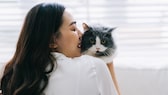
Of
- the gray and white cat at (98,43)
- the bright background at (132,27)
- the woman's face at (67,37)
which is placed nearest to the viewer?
the woman's face at (67,37)

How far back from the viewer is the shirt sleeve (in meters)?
1.11

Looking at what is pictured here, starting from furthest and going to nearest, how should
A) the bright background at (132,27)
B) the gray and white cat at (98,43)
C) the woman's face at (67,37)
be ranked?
the bright background at (132,27), the gray and white cat at (98,43), the woman's face at (67,37)

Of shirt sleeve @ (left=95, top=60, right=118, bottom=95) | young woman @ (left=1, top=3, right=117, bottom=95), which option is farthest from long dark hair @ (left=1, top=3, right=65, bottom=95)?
shirt sleeve @ (left=95, top=60, right=118, bottom=95)

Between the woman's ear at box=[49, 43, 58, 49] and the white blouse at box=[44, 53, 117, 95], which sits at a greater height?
the woman's ear at box=[49, 43, 58, 49]

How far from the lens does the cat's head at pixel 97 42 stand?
1381mm

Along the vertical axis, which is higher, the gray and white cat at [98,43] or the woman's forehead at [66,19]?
the woman's forehead at [66,19]

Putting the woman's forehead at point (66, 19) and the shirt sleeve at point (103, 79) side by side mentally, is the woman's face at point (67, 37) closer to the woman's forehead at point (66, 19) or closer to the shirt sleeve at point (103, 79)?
the woman's forehead at point (66, 19)

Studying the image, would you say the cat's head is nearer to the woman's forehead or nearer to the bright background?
the woman's forehead

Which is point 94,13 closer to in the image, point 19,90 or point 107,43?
point 107,43

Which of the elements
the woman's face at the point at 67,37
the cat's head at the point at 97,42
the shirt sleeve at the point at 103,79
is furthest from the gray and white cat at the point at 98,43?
the shirt sleeve at the point at 103,79

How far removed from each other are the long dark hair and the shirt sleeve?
7.3 inches

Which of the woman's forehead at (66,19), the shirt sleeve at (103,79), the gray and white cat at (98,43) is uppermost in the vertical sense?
the woman's forehead at (66,19)

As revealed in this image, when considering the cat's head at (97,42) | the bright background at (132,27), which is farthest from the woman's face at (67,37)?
the bright background at (132,27)

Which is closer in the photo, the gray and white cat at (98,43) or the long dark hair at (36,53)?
the long dark hair at (36,53)
